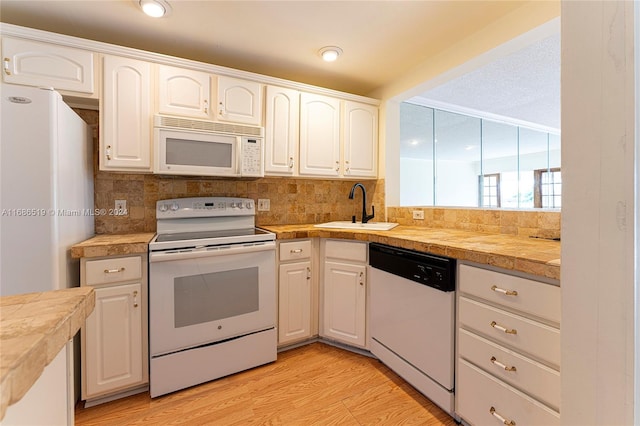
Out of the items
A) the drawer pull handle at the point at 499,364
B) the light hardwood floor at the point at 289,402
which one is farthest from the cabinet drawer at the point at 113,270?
the drawer pull handle at the point at 499,364

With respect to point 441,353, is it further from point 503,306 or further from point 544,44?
point 544,44

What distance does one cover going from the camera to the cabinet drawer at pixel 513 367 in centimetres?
105

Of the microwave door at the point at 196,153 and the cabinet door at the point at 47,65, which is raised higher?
the cabinet door at the point at 47,65

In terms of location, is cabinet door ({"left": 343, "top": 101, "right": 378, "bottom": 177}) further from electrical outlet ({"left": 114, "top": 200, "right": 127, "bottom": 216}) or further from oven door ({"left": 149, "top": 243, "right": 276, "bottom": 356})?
electrical outlet ({"left": 114, "top": 200, "right": 127, "bottom": 216})

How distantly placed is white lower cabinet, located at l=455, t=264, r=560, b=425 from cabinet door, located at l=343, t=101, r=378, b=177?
146cm

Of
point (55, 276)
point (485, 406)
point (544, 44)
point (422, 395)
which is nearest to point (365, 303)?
point (422, 395)

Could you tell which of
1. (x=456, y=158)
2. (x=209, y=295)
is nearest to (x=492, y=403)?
(x=209, y=295)

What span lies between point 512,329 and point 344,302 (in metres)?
1.12

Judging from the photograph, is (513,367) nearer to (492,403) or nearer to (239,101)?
(492,403)

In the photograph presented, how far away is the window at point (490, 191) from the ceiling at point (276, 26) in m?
4.18

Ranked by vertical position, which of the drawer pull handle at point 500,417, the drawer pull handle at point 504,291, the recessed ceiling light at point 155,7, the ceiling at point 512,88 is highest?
the ceiling at point 512,88

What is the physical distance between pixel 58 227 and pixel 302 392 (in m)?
1.56

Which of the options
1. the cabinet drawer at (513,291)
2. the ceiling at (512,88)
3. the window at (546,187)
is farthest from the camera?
the window at (546,187)

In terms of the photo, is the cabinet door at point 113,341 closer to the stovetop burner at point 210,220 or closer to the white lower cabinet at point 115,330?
the white lower cabinet at point 115,330
